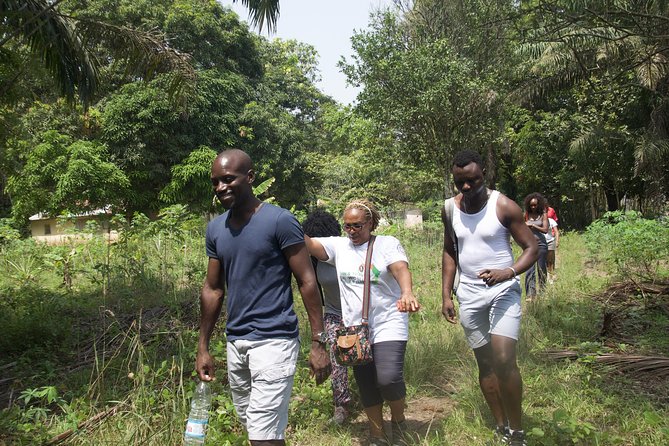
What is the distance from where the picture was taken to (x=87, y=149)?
17844mm

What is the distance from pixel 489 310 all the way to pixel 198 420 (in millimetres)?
1877

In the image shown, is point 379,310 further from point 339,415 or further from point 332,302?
point 339,415

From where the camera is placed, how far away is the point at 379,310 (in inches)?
139

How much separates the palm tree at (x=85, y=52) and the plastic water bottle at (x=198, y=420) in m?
5.66

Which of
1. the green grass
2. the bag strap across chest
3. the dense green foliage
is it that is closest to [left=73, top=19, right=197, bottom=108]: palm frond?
the green grass

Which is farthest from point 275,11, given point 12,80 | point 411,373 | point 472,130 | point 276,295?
point 472,130

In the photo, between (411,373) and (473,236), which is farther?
→ (411,373)

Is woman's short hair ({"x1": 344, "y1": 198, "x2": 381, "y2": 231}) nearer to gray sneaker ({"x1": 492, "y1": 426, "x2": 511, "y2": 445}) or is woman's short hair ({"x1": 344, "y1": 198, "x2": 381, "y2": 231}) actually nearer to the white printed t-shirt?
the white printed t-shirt

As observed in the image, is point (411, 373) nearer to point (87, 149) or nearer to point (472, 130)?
point (472, 130)

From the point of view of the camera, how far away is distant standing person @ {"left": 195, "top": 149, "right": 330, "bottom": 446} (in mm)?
2703

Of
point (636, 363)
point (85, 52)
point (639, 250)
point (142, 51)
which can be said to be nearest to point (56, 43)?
point (85, 52)

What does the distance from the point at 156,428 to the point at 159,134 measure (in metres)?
17.4

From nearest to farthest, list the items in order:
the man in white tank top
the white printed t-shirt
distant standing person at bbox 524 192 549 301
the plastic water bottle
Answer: the plastic water bottle → the man in white tank top → the white printed t-shirt → distant standing person at bbox 524 192 549 301

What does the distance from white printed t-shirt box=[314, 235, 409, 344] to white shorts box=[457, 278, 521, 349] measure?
41cm
